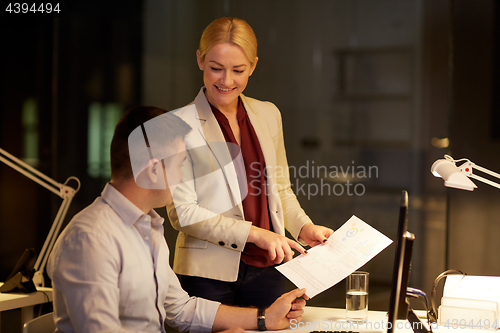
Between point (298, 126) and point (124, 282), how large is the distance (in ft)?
5.98

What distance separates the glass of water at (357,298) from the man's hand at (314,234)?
0.55 feet

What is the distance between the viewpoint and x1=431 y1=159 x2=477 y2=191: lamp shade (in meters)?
1.48

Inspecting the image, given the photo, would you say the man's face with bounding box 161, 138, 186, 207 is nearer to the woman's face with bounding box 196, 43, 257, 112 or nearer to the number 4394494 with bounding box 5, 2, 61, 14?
the woman's face with bounding box 196, 43, 257, 112

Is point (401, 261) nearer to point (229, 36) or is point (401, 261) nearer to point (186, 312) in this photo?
point (186, 312)

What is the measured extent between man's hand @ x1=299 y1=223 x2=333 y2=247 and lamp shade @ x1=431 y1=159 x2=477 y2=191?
47cm

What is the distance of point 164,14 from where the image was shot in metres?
3.07

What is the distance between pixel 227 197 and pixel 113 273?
759 mm

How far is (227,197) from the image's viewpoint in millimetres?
1892

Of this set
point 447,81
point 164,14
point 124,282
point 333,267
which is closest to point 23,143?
point 164,14

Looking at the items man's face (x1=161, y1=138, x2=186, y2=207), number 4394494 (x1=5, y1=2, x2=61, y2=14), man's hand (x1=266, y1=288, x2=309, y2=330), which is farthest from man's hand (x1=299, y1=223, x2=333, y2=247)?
number 4394494 (x1=5, y1=2, x2=61, y2=14)

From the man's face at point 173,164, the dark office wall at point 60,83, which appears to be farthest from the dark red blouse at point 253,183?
the dark office wall at point 60,83

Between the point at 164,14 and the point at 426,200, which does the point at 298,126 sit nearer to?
the point at 426,200

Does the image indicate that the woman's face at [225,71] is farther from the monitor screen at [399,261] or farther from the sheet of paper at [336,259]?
the monitor screen at [399,261]

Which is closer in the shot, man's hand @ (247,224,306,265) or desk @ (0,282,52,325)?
man's hand @ (247,224,306,265)
